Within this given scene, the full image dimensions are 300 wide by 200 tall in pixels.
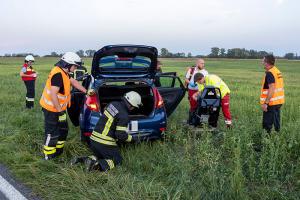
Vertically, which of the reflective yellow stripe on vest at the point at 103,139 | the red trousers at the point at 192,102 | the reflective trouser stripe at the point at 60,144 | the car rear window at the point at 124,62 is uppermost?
the car rear window at the point at 124,62

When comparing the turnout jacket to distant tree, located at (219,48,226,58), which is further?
distant tree, located at (219,48,226,58)

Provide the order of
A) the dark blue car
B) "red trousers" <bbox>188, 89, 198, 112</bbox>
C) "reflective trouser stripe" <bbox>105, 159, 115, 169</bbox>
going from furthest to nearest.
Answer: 1. "red trousers" <bbox>188, 89, 198, 112</bbox>
2. the dark blue car
3. "reflective trouser stripe" <bbox>105, 159, 115, 169</bbox>

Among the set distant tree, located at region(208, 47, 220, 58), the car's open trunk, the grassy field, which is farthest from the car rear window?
distant tree, located at region(208, 47, 220, 58)

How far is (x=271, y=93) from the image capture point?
234 inches

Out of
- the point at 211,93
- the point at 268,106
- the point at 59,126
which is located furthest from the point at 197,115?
the point at 59,126

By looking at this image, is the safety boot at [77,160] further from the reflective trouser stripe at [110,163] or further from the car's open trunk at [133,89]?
the car's open trunk at [133,89]

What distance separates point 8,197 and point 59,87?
1.85m

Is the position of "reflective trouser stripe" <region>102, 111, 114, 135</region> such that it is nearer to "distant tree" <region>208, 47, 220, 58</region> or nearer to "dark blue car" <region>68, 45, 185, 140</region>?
"dark blue car" <region>68, 45, 185, 140</region>

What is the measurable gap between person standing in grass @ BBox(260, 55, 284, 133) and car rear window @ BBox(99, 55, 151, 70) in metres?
2.17

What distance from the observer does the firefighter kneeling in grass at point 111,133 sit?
Answer: 15.8 feet

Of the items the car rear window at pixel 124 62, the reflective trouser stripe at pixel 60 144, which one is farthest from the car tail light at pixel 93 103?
the car rear window at pixel 124 62

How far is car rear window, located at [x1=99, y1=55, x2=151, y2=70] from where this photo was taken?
6.26m

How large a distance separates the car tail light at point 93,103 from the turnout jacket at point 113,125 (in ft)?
1.75

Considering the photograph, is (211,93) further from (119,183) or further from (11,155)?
(11,155)
